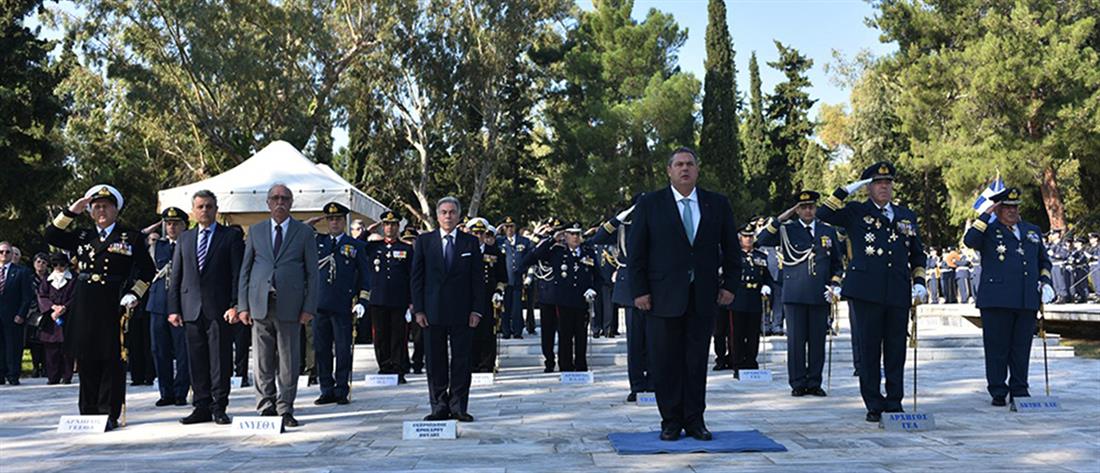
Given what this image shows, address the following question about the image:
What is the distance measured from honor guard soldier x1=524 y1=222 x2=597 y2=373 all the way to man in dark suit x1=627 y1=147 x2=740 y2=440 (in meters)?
5.29

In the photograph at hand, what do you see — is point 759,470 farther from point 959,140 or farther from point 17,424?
point 959,140

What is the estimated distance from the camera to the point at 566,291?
1277 centimetres

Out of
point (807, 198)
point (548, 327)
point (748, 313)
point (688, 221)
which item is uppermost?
point (807, 198)

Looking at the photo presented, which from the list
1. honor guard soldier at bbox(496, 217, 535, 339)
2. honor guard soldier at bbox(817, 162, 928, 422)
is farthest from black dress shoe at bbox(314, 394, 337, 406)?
honor guard soldier at bbox(496, 217, 535, 339)

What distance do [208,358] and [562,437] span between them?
11.1 ft

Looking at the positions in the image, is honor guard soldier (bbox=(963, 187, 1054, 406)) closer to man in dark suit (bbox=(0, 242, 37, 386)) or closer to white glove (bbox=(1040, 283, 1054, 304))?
white glove (bbox=(1040, 283, 1054, 304))

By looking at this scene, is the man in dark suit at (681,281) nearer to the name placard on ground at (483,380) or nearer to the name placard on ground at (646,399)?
the name placard on ground at (646,399)

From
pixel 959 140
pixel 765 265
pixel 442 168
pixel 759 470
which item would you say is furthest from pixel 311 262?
pixel 442 168

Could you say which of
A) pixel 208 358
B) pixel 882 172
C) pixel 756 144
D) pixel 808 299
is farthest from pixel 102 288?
pixel 756 144

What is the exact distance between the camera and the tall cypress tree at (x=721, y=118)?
46000mm

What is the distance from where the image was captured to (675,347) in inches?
281

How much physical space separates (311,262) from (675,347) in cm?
319

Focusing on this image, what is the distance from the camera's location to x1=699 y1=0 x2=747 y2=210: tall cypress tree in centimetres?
4600

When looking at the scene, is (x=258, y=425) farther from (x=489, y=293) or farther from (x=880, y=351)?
(x=880, y=351)
